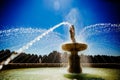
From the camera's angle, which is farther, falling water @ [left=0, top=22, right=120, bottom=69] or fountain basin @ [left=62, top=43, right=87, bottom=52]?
falling water @ [left=0, top=22, right=120, bottom=69]

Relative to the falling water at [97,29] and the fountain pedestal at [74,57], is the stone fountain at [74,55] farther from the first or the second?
the falling water at [97,29]

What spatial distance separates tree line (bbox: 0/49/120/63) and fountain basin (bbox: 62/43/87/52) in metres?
0.30

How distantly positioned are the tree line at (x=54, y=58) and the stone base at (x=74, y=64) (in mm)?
211

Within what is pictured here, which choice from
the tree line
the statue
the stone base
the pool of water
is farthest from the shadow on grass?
the statue

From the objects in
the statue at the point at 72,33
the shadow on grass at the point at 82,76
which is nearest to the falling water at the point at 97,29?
the statue at the point at 72,33

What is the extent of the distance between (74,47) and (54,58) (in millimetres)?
581

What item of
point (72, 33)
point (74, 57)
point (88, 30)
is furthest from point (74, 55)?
point (88, 30)

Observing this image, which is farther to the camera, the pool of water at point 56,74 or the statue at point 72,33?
the statue at point 72,33

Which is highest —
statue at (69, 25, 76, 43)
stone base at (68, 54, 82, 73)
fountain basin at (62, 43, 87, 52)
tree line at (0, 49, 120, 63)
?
statue at (69, 25, 76, 43)

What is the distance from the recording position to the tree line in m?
5.55

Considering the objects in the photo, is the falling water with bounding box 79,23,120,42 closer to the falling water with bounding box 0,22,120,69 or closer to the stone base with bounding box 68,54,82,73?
the falling water with bounding box 0,22,120,69

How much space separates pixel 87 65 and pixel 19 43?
1.53 meters

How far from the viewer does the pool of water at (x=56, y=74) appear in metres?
4.96

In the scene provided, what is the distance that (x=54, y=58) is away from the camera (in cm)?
555
